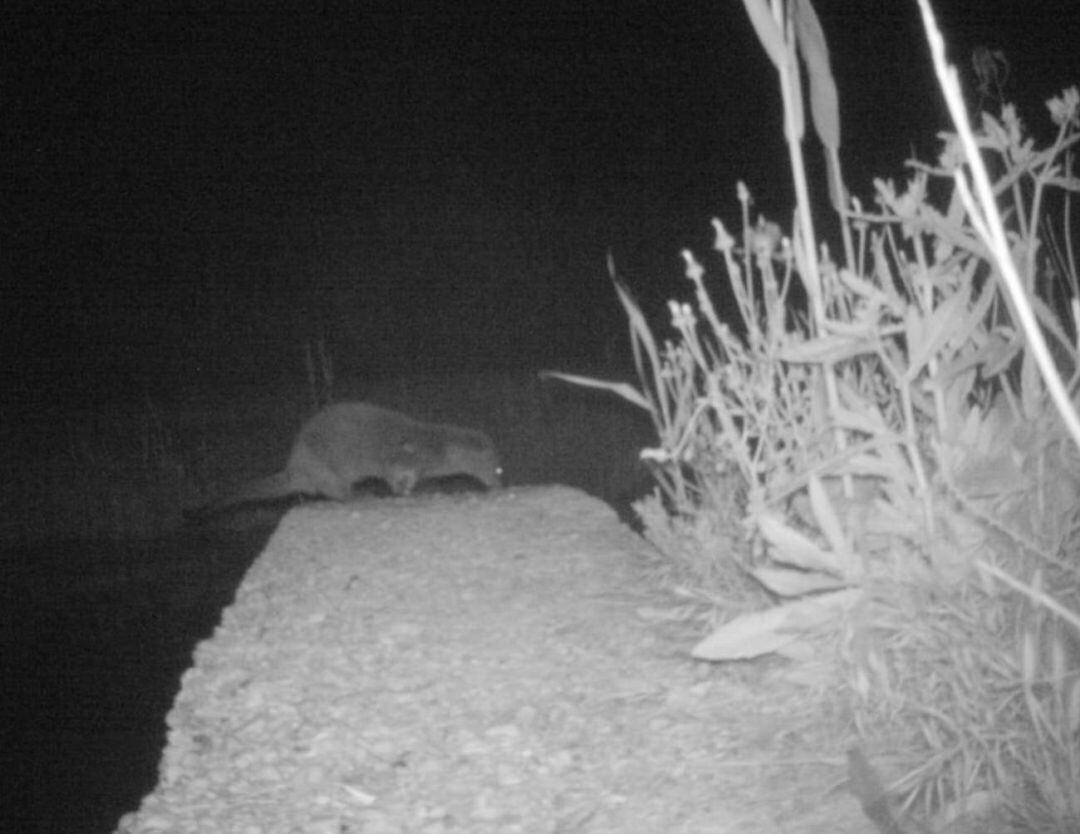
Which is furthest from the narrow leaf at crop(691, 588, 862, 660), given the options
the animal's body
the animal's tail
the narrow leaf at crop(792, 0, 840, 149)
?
the animal's tail

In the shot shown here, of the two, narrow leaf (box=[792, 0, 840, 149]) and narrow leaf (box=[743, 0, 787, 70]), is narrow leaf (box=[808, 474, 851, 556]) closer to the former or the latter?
narrow leaf (box=[792, 0, 840, 149])

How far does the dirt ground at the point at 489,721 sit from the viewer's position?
6.18 ft

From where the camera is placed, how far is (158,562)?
21.7 ft

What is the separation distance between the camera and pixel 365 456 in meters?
8.12

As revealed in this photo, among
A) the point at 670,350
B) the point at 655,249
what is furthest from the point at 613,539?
the point at 655,249

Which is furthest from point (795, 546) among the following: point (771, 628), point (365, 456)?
point (365, 456)

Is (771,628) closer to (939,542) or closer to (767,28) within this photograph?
(939,542)

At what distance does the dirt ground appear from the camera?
1.88 metres

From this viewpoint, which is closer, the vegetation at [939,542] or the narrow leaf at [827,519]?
the vegetation at [939,542]

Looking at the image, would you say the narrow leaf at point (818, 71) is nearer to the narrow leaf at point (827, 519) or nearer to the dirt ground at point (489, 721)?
the narrow leaf at point (827, 519)

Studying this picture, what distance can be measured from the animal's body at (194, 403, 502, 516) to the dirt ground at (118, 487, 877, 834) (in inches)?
172

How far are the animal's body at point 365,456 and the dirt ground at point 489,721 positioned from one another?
14.4 ft

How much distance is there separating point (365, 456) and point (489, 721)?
595 centimetres

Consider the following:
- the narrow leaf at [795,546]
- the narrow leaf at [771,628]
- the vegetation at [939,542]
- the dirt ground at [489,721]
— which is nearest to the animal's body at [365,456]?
the dirt ground at [489,721]
